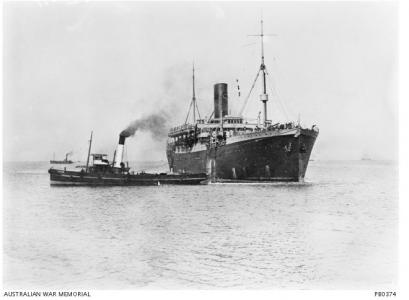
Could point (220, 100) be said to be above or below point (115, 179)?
above

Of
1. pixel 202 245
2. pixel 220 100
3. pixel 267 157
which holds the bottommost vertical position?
pixel 202 245

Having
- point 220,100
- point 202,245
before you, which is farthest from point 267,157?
point 202,245

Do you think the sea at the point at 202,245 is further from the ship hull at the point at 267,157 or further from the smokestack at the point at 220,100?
the smokestack at the point at 220,100

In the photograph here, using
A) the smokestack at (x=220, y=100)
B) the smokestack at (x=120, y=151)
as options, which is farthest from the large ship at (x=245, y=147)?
the smokestack at (x=120, y=151)

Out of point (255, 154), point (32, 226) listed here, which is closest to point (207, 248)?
point (32, 226)

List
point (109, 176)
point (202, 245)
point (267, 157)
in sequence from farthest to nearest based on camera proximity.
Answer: point (109, 176)
point (267, 157)
point (202, 245)

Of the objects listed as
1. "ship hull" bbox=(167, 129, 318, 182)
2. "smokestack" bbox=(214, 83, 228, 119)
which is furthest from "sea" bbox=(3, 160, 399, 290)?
"smokestack" bbox=(214, 83, 228, 119)

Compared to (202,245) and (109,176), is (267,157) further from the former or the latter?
(202,245)
